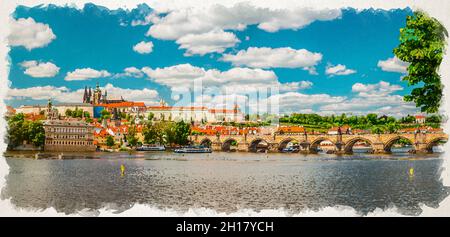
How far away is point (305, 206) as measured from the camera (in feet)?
35.2

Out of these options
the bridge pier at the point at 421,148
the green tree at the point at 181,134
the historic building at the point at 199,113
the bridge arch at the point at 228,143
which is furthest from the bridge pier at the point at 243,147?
the historic building at the point at 199,113

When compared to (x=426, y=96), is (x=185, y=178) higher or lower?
lower

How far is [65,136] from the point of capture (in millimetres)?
33406

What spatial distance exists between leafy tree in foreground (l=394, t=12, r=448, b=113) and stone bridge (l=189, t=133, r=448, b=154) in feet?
70.0

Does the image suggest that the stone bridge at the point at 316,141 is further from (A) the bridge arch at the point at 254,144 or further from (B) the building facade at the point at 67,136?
(B) the building facade at the point at 67,136

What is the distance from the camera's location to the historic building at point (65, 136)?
31906mm

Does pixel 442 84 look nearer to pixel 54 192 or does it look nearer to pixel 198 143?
pixel 54 192

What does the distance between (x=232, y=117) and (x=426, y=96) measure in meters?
61.3

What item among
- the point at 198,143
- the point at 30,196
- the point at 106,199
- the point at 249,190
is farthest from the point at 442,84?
the point at 198,143

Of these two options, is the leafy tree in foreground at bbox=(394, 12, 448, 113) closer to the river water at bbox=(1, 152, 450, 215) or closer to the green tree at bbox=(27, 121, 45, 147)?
the river water at bbox=(1, 152, 450, 215)

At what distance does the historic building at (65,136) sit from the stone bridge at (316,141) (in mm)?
12494

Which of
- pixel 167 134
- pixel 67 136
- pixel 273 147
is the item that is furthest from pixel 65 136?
pixel 273 147
